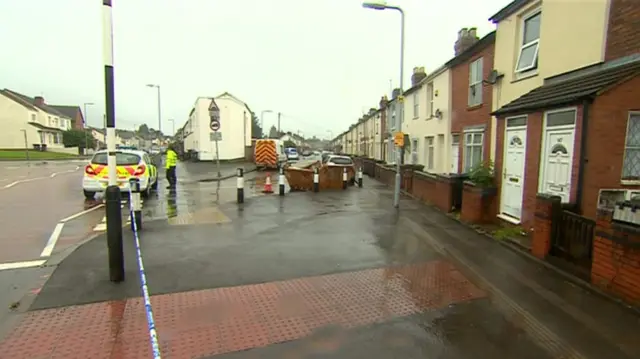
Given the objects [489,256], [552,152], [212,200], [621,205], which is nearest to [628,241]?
[621,205]

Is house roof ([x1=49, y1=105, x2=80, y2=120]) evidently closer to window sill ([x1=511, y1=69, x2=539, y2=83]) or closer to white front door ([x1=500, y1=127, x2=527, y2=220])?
window sill ([x1=511, y1=69, x2=539, y2=83])

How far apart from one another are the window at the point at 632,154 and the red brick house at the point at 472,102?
14.7 feet

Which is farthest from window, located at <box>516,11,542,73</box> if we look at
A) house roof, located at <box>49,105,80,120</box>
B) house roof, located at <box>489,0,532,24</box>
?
house roof, located at <box>49,105,80,120</box>

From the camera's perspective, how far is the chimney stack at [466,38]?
13.9m

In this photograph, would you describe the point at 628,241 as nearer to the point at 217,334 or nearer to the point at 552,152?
the point at 552,152

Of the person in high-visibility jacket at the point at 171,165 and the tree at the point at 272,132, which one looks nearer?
the person in high-visibility jacket at the point at 171,165

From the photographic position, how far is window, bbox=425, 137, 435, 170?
17812mm

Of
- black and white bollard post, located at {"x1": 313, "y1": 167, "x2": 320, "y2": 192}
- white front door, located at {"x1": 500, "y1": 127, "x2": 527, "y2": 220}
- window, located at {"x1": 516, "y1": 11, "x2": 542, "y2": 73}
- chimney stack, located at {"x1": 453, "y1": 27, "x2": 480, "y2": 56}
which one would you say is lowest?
black and white bollard post, located at {"x1": 313, "y1": 167, "x2": 320, "y2": 192}

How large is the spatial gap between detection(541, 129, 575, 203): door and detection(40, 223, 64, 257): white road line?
9219 millimetres

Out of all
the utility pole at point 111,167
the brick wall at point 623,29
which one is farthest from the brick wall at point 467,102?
the utility pole at point 111,167

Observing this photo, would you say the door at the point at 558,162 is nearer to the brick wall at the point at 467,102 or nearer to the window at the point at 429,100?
the brick wall at the point at 467,102

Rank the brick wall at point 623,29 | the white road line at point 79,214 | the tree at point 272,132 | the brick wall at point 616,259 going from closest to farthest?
1. the brick wall at point 616,259
2. the brick wall at point 623,29
3. the white road line at point 79,214
4. the tree at point 272,132

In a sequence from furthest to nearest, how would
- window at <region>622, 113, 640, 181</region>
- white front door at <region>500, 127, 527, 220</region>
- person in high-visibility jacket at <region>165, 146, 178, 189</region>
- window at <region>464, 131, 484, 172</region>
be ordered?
person in high-visibility jacket at <region>165, 146, 178, 189</region>, window at <region>464, 131, 484, 172</region>, white front door at <region>500, 127, 527, 220</region>, window at <region>622, 113, 640, 181</region>

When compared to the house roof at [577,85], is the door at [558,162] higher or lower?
lower
